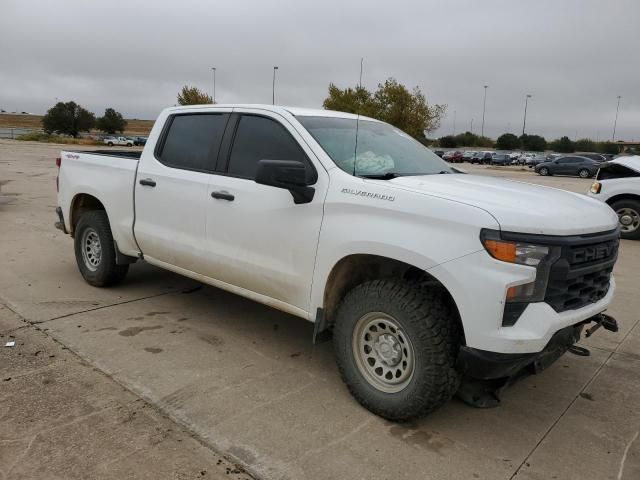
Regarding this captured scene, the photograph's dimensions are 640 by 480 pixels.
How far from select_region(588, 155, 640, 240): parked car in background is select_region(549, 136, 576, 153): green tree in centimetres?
8708

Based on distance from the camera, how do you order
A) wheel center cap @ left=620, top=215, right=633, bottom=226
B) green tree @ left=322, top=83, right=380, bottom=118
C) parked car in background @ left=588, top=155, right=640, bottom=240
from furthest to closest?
green tree @ left=322, top=83, right=380, bottom=118 → wheel center cap @ left=620, top=215, right=633, bottom=226 → parked car in background @ left=588, top=155, right=640, bottom=240

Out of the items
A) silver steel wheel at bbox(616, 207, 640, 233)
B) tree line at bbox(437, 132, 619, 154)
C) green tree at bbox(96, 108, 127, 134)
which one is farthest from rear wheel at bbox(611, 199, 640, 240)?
green tree at bbox(96, 108, 127, 134)

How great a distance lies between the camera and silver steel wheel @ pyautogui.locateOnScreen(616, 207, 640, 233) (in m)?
10.3

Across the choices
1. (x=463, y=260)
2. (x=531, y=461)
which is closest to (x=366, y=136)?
(x=463, y=260)

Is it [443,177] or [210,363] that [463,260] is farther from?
[210,363]

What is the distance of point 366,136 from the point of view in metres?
4.20

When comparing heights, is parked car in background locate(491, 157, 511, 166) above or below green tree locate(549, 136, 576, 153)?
below

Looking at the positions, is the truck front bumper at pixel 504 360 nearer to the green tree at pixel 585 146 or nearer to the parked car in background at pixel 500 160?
the parked car in background at pixel 500 160

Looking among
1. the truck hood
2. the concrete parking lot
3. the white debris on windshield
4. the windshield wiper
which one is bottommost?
the concrete parking lot

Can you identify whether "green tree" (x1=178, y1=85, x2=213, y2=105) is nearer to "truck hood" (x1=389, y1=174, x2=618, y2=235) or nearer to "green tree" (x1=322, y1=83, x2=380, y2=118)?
"green tree" (x1=322, y1=83, x2=380, y2=118)

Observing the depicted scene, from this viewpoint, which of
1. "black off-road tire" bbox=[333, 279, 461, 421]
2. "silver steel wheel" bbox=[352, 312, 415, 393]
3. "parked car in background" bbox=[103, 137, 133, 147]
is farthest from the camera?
"parked car in background" bbox=[103, 137, 133, 147]

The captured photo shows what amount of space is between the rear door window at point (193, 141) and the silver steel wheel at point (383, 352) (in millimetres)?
1823

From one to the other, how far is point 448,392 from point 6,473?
229cm

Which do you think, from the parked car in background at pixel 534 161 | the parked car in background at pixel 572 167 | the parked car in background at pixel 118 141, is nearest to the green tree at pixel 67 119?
the parked car in background at pixel 118 141
